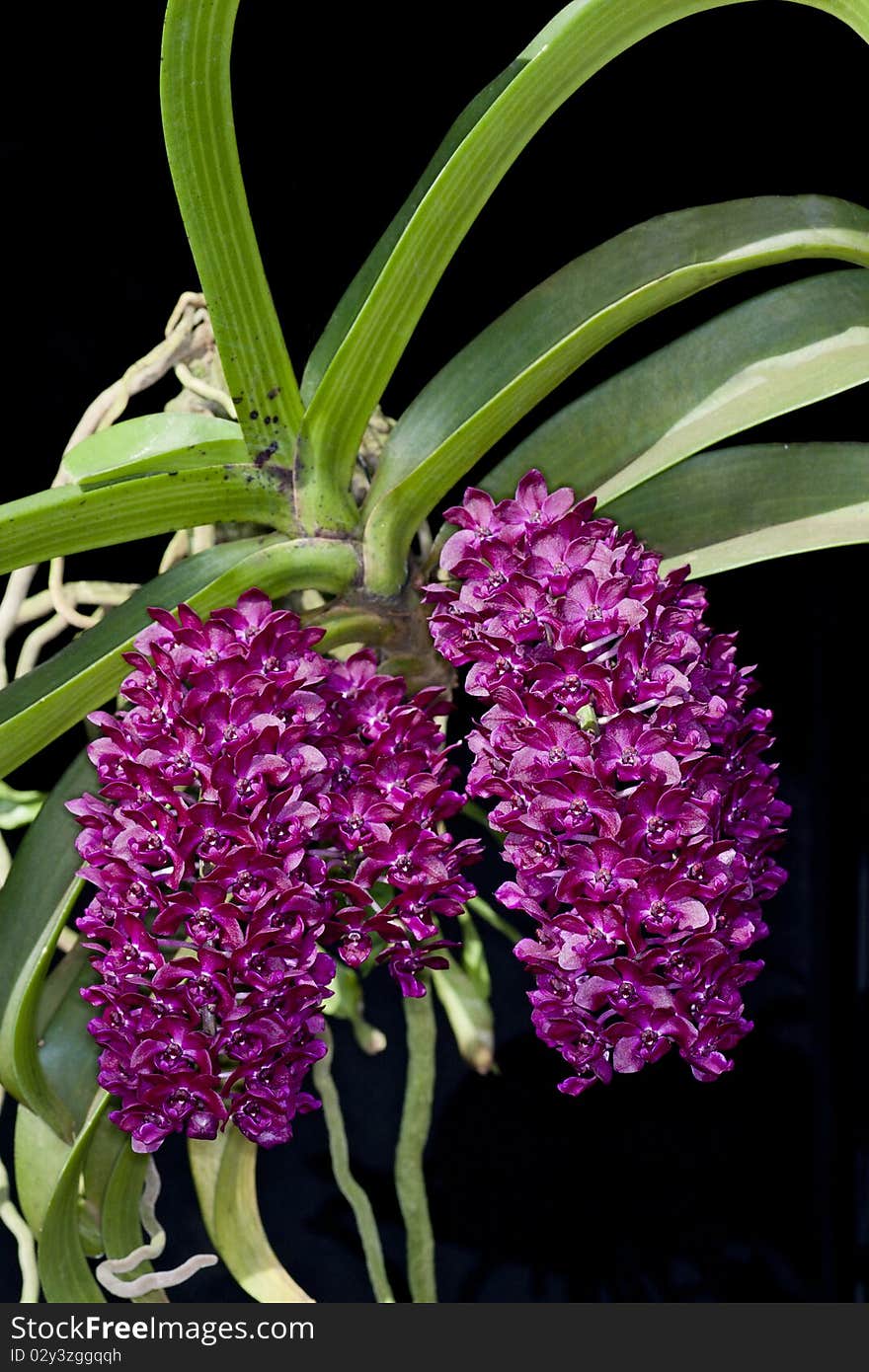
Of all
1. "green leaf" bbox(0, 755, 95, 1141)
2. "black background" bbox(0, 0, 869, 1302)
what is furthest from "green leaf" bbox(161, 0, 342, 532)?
"black background" bbox(0, 0, 869, 1302)

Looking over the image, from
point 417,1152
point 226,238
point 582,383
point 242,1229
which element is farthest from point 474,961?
point 226,238

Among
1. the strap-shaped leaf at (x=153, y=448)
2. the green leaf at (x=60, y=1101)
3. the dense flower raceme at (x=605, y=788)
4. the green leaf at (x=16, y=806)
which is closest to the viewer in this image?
the dense flower raceme at (x=605, y=788)

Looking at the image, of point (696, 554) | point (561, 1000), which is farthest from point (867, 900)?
point (561, 1000)

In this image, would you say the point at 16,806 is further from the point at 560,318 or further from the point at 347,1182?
the point at 560,318

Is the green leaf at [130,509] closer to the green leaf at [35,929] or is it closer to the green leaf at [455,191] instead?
the green leaf at [455,191]

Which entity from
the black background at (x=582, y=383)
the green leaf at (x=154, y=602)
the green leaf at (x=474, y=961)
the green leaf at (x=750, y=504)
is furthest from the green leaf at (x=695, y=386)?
the green leaf at (x=474, y=961)
